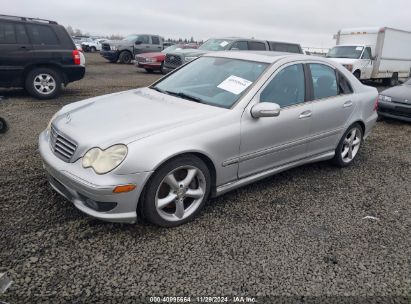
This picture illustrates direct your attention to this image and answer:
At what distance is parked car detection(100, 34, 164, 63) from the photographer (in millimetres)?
19906

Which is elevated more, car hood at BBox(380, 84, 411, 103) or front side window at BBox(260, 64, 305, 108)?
front side window at BBox(260, 64, 305, 108)

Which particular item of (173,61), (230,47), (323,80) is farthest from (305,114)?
(173,61)

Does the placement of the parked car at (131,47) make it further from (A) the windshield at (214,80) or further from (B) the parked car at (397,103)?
(A) the windshield at (214,80)

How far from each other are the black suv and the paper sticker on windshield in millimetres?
6050

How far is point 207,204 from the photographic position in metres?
3.50

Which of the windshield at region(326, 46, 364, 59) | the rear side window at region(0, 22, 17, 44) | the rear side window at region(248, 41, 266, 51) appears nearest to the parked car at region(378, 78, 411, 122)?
the rear side window at region(248, 41, 266, 51)

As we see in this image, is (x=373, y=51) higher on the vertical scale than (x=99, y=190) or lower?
lower

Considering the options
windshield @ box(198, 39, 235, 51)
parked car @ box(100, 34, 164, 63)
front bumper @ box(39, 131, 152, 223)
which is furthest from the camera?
parked car @ box(100, 34, 164, 63)

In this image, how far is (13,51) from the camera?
7.65 meters

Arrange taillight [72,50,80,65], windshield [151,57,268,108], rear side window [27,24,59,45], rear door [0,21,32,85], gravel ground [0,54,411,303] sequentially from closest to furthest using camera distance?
gravel ground [0,54,411,303], windshield [151,57,268,108], rear door [0,21,32,85], rear side window [27,24,59,45], taillight [72,50,80,65]

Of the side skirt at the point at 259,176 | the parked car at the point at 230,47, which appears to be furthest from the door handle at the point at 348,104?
the parked car at the point at 230,47

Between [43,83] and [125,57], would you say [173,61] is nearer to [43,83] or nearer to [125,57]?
[43,83]

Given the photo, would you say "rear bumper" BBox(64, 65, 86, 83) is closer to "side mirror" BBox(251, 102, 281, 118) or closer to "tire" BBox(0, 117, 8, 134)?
"tire" BBox(0, 117, 8, 134)

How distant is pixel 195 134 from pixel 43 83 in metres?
6.75
